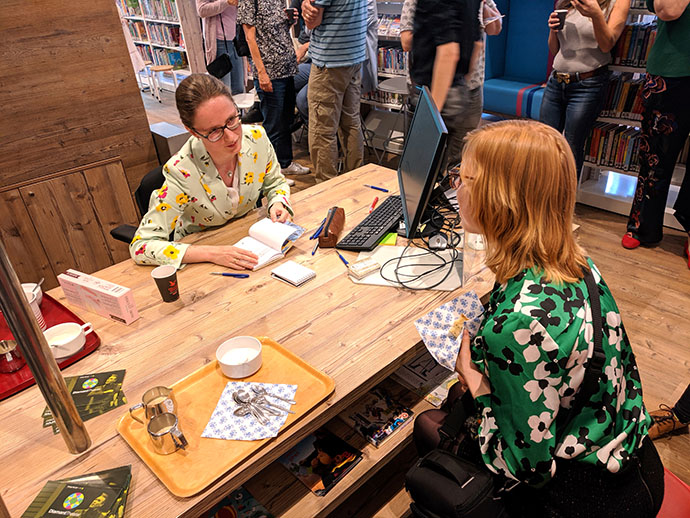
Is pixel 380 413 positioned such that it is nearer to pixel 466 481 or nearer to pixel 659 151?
pixel 466 481

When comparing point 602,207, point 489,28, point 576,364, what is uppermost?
point 489,28

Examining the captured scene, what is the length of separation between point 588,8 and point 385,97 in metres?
2.29

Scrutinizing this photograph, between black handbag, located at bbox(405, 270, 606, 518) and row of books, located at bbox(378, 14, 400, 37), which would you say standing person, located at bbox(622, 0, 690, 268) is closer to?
black handbag, located at bbox(405, 270, 606, 518)

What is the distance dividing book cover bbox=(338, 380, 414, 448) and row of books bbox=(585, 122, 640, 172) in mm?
2688

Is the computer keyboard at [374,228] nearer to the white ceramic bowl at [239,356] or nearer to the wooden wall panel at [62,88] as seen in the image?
the white ceramic bowl at [239,356]

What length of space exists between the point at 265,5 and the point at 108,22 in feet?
4.79

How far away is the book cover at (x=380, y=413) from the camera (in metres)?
1.49

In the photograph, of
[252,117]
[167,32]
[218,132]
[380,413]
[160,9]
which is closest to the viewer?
[380,413]

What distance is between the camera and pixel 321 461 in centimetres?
141

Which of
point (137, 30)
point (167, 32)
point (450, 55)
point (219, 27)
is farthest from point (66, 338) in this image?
point (137, 30)

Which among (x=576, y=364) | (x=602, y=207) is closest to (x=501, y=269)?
(x=576, y=364)

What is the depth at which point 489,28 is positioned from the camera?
3.23 meters

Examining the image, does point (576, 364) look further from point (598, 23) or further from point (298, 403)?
point (598, 23)

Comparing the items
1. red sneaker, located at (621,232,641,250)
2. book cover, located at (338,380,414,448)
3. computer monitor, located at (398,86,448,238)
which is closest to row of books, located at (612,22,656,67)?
red sneaker, located at (621,232,641,250)
